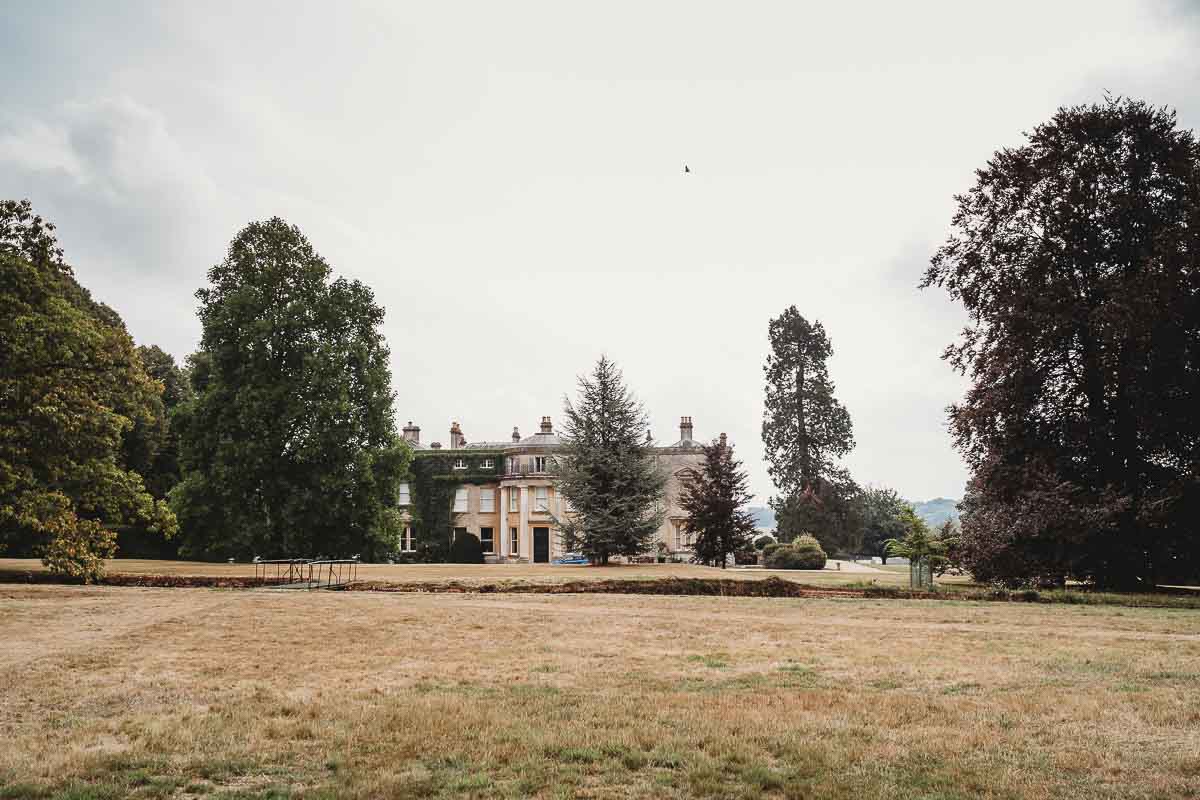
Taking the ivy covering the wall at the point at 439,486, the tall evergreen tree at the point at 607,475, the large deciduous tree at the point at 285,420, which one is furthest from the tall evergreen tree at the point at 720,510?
the ivy covering the wall at the point at 439,486

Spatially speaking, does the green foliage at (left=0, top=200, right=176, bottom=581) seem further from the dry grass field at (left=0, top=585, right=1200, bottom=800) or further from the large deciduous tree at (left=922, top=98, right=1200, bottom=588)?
the large deciduous tree at (left=922, top=98, right=1200, bottom=588)

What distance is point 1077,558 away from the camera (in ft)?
75.4

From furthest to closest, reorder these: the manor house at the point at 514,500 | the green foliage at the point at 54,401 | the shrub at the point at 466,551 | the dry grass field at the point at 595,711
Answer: the manor house at the point at 514,500 → the shrub at the point at 466,551 → the green foliage at the point at 54,401 → the dry grass field at the point at 595,711

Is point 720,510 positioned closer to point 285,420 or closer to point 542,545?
point 285,420

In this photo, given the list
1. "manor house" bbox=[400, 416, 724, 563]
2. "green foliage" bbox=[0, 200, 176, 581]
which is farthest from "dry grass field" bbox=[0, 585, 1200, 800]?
"manor house" bbox=[400, 416, 724, 563]

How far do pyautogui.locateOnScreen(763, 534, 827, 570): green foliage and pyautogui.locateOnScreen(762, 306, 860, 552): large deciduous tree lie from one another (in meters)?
11.1

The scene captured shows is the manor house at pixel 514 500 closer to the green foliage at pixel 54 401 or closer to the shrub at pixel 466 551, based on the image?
the shrub at pixel 466 551

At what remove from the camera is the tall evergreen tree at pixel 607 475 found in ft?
123

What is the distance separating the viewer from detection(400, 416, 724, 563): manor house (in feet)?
195

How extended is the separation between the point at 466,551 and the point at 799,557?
22.5 m

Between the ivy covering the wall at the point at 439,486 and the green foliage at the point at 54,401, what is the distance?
3675cm

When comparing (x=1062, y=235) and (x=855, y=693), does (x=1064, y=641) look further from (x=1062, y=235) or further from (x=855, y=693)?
(x=1062, y=235)

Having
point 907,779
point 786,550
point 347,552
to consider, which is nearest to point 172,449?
point 347,552

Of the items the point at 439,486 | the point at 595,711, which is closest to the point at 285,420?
the point at 439,486
